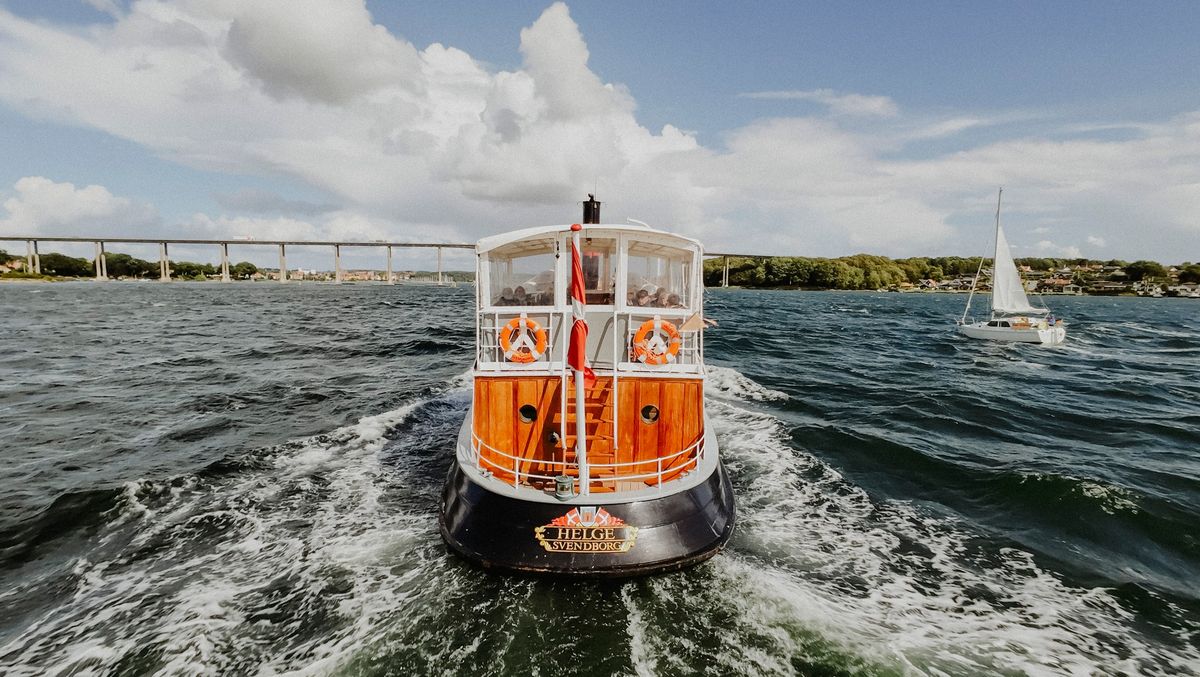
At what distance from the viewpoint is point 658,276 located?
10.3m

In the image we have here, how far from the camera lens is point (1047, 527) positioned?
10.5 meters

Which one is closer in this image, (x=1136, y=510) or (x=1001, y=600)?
(x=1001, y=600)

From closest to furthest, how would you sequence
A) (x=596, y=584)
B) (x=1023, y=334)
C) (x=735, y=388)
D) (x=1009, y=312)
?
(x=596, y=584)
(x=735, y=388)
(x=1023, y=334)
(x=1009, y=312)

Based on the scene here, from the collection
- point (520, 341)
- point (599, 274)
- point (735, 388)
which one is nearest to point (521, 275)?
point (599, 274)

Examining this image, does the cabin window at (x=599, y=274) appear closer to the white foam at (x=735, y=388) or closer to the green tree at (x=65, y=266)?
the white foam at (x=735, y=388)

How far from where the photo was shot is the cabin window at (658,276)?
9602 millimetres

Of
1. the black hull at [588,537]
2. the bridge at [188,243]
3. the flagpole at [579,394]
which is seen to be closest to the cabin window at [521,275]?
the flagpole at [579,394]

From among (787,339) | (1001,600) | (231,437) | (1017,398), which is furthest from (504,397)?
(787,339)

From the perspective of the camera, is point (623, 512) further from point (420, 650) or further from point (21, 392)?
point (21, 392)

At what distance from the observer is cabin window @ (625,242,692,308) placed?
31.5ft

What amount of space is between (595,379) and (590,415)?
0.85 metres

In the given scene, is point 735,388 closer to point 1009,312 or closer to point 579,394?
point 579,394

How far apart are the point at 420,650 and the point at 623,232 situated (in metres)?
6.78

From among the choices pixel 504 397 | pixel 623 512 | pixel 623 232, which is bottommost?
pixel 623 512
